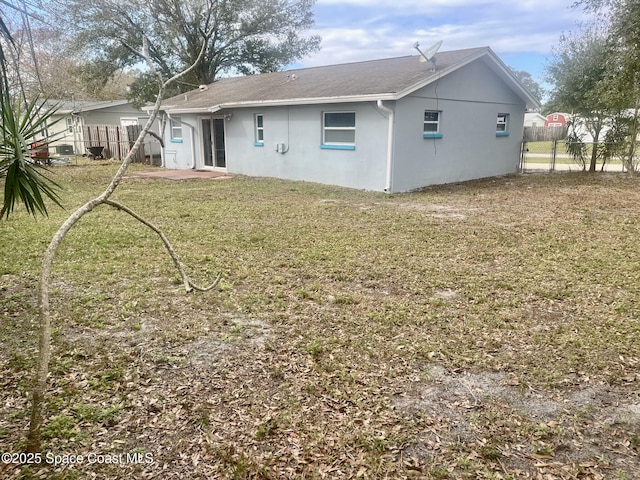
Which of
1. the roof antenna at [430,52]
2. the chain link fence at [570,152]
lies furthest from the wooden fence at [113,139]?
the chain link fence at [570,152]

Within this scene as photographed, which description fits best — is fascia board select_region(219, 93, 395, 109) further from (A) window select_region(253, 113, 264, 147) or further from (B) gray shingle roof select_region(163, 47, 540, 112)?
(A) window select_region(253, 113, 264, 147)

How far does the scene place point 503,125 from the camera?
16.0 metres

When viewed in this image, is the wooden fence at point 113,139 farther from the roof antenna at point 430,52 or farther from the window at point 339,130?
the roof antenna at point 430,52

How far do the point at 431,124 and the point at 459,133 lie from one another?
4.98 ft

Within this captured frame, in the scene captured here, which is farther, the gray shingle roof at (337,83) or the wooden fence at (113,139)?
the wooden fence at (113,139)

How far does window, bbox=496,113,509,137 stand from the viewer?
619 inches

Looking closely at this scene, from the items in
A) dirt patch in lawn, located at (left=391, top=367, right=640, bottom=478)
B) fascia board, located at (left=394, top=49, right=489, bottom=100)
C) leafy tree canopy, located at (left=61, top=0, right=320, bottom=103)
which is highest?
leafy tree canopy, located at (left=61, top=0, right=320, bottom=103)

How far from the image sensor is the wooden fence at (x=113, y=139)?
20956mm

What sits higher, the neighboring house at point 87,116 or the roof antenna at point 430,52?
the roof antenna at point 430,52

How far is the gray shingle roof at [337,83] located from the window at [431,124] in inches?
43.7

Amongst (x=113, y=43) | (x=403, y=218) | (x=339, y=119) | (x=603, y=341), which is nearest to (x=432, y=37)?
(x=339, y=119)

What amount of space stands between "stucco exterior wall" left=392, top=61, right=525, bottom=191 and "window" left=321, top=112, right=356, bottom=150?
1450 millimetres

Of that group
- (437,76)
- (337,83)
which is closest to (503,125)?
(437,76)

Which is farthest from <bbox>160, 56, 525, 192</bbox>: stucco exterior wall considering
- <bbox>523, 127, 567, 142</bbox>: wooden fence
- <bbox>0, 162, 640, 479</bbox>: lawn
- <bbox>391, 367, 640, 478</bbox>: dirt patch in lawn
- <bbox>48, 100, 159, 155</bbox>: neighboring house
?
<bbox>48, 100, 159, 155</bbox>: neighboring house
